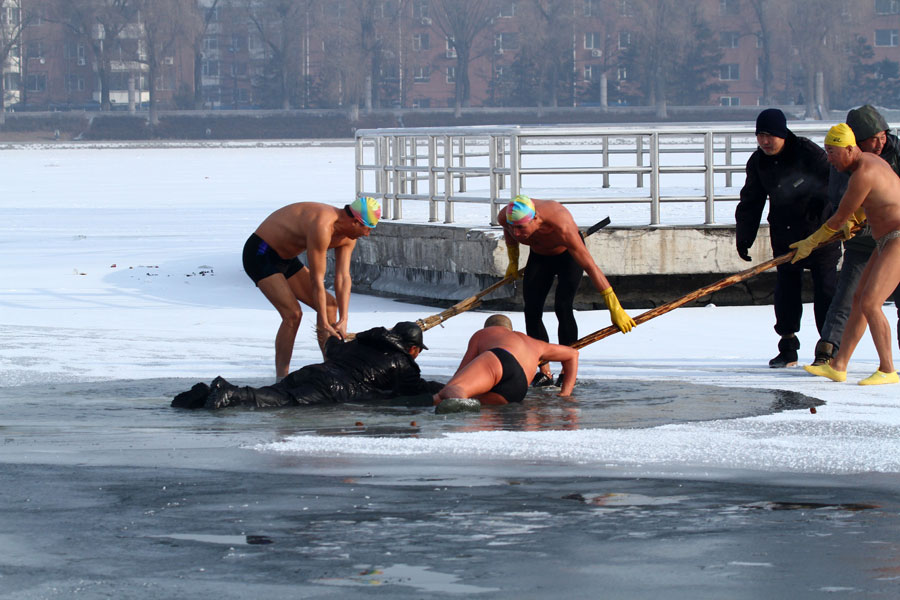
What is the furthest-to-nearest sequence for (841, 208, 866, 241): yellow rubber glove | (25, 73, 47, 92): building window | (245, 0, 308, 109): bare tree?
(25, 73, 47, 92): building window, (245, 0, 308, 109): bare tree, (841, 208, 866, 241): yellow rubber glove

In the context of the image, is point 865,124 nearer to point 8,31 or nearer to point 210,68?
point 8,31

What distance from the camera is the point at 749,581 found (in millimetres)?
4309

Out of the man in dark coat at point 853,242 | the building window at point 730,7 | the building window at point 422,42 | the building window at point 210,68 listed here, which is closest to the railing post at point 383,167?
the man in dark coat at point 853,242

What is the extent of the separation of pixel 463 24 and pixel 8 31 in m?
29.1

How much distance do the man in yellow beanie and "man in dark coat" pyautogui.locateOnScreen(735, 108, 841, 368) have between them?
808mm

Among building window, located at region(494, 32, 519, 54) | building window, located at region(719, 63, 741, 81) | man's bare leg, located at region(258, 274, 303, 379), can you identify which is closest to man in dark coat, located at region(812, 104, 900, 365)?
man's bare leg, located at region(258, 274, 303, 379)

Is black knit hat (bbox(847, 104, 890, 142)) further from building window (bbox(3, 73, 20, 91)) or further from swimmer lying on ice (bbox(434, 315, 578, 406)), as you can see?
building window (bbox(3, 73, 20, 91))

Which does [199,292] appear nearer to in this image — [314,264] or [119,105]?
[314,264]

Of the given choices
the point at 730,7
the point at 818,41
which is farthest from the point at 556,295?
the point at 730,7

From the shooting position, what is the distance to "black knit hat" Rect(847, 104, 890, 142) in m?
8.80

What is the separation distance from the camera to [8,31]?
93.3 metres

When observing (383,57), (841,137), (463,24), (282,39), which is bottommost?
(841,137)

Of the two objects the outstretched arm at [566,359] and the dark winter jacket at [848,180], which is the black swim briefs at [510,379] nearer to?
the outstretched arm at [566,359]

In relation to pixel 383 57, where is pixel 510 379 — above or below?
below
